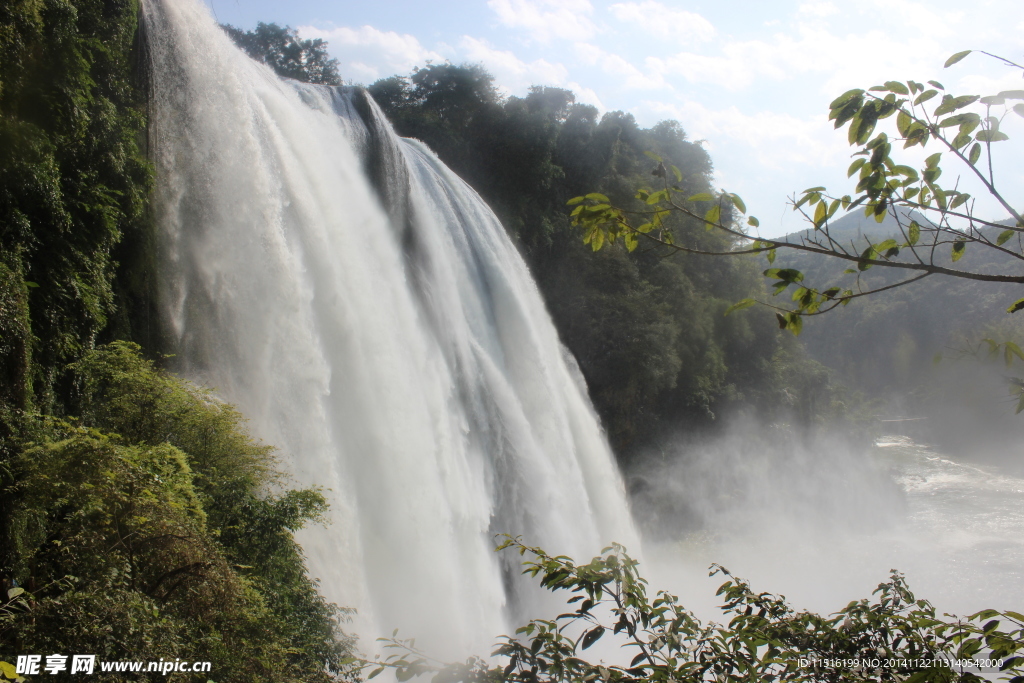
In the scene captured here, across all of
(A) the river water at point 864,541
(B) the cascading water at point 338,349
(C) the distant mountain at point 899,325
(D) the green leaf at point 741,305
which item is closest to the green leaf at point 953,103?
(D) the green leaf at point 741,305

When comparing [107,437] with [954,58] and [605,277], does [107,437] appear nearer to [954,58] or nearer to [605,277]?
[954,58]

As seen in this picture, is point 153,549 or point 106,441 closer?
point 153,549

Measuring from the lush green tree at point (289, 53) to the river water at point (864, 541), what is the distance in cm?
2142

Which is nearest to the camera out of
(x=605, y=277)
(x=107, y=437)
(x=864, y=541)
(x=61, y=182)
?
(x=107, y=437)

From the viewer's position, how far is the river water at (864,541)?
14180 millimetres

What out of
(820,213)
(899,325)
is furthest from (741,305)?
(899,325)

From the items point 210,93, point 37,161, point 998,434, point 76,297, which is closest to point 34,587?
point 76,297

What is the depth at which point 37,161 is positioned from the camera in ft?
18.3

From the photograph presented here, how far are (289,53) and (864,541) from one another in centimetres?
2697

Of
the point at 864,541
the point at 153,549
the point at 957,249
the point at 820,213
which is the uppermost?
the point at 820,213

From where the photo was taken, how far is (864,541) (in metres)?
18.3

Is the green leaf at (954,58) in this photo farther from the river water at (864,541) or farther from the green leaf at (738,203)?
the river water at (864,541)

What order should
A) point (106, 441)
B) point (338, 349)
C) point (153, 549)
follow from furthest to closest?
point (338, 349) → point (106, 441) → point (153, 549)

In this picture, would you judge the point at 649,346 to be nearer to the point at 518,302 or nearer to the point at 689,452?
the point at 689,452
